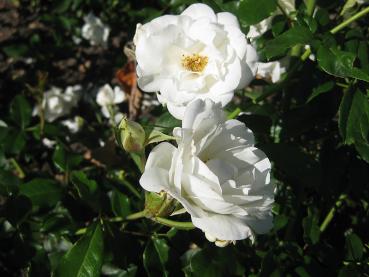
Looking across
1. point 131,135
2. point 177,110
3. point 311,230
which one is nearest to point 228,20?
point 177,110

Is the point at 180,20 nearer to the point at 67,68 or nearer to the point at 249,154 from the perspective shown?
the point at 249,154

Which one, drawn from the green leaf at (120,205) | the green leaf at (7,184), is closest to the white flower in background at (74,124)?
the green leaf at (7,184)

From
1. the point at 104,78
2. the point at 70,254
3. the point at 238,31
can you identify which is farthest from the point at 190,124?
the point at 104,78

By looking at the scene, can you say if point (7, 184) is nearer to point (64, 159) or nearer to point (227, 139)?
point (64, 159)

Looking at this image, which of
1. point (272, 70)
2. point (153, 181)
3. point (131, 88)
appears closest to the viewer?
point (153, 181)

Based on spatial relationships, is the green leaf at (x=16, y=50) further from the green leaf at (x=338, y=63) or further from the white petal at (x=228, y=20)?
the green leaf at (x=338, y=63)

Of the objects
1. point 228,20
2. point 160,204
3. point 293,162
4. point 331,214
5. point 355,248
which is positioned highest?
point 228,20
